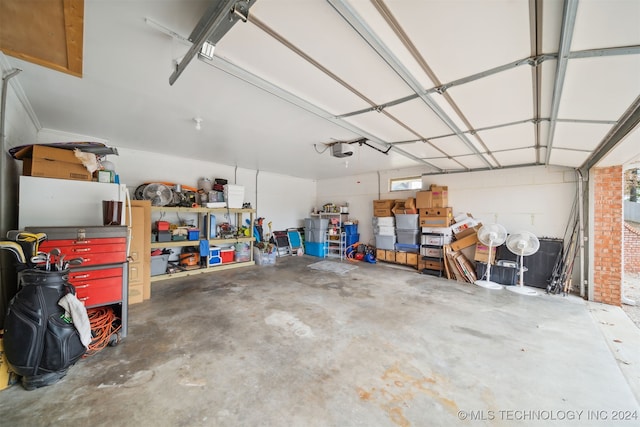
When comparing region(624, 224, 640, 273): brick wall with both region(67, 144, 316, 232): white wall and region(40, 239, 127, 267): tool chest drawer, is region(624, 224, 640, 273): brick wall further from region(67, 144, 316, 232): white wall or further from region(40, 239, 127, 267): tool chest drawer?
region(40, 239, 127, 267): tool chest drawer

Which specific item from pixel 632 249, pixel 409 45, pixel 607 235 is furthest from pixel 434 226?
pixel 409 45

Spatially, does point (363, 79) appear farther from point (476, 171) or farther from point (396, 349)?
point (476, 171)

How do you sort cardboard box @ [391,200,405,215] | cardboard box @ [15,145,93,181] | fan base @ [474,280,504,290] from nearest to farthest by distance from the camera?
cardboard box @ [15,145,93,181] → fan base @ [474,280,504,290] → cardboard box @ [391,200,405,215]

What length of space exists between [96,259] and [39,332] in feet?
2.57

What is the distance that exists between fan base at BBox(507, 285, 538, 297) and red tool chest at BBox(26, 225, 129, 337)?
19.9 feet

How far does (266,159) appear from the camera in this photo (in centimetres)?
571

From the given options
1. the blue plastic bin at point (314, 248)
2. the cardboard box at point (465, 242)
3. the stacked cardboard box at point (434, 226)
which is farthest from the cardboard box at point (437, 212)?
the blue plastic bin at point (314, 248)

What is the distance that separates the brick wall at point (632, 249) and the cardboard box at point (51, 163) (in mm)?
10452

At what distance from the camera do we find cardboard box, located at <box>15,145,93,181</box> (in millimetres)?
2441

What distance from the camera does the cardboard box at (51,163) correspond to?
96.1 inches

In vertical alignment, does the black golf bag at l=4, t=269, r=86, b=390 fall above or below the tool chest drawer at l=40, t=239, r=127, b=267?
Result: below

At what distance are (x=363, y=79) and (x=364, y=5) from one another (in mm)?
727

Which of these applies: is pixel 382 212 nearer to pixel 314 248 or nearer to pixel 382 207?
pixel 382 207

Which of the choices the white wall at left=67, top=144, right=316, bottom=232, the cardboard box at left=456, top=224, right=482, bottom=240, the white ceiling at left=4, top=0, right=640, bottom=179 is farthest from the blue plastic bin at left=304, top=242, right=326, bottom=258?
the white ceiling at left=4, top=0, right=640, bottom=179
